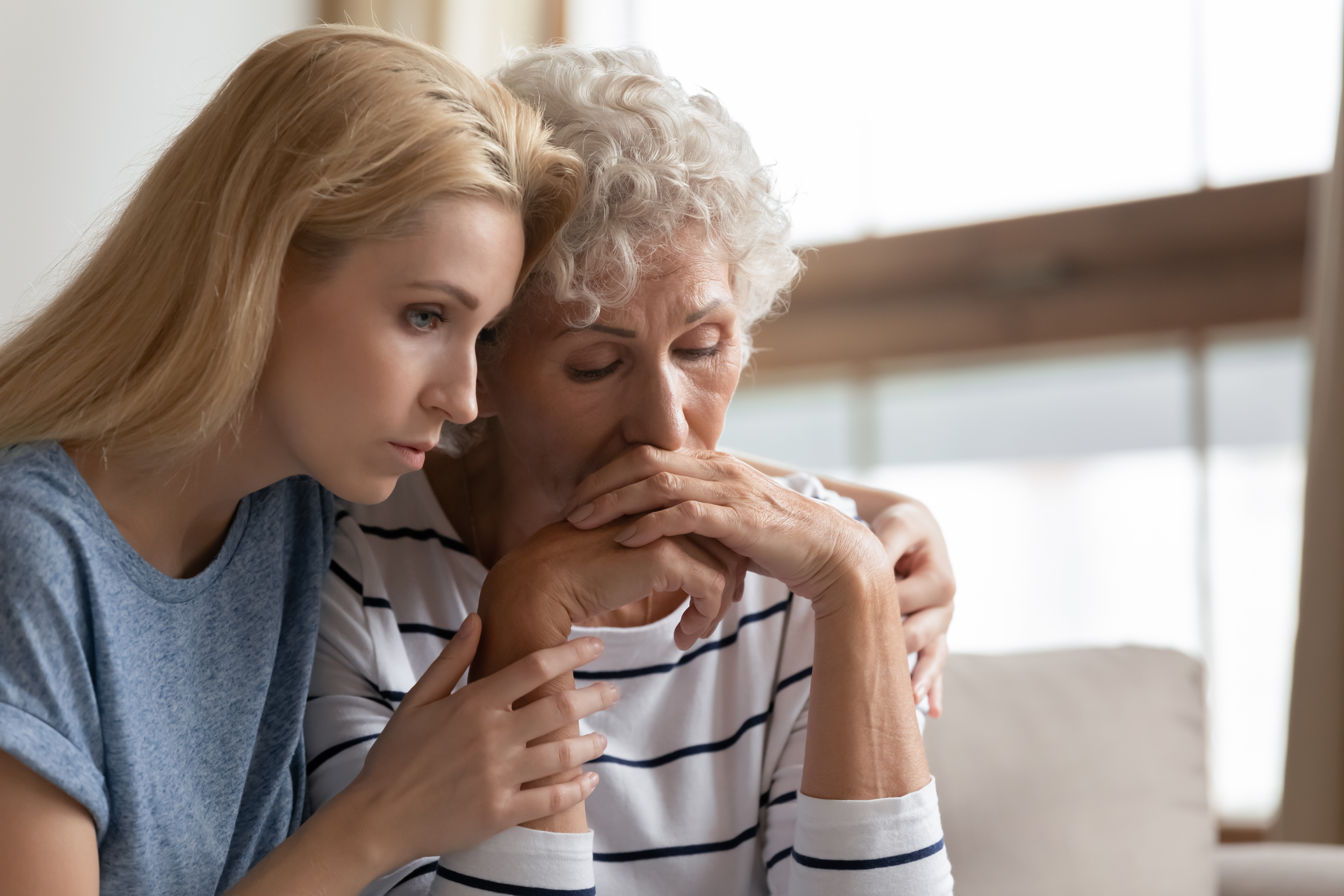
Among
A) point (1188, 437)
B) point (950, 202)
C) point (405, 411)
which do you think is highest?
point (405, 411)

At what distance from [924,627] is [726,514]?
34 cm

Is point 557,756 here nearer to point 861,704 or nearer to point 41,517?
point 861,704

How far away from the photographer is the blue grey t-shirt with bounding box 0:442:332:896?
0.82 metres

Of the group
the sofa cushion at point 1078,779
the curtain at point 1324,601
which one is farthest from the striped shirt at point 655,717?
the curtain at point 1324,601

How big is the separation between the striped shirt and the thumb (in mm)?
155

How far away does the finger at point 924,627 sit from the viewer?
123 centimetres

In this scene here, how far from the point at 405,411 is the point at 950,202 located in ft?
6.39

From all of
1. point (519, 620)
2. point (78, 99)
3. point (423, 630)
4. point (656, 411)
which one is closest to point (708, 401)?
point (656, 411)

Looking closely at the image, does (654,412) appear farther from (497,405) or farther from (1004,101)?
(1004,101)

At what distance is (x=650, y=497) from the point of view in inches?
41.1

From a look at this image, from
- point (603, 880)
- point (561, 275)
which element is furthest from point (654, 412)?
point (603, 880)

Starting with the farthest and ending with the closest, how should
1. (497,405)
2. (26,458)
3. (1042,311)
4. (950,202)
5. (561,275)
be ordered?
(950,202) → (1042,311) → (497,405) → (561,275) → (26,458)

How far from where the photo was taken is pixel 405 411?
2.98 ft

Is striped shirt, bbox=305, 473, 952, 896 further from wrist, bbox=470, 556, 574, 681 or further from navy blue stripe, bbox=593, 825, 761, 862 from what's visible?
wrist, bbox=470, 556, 574, 681
